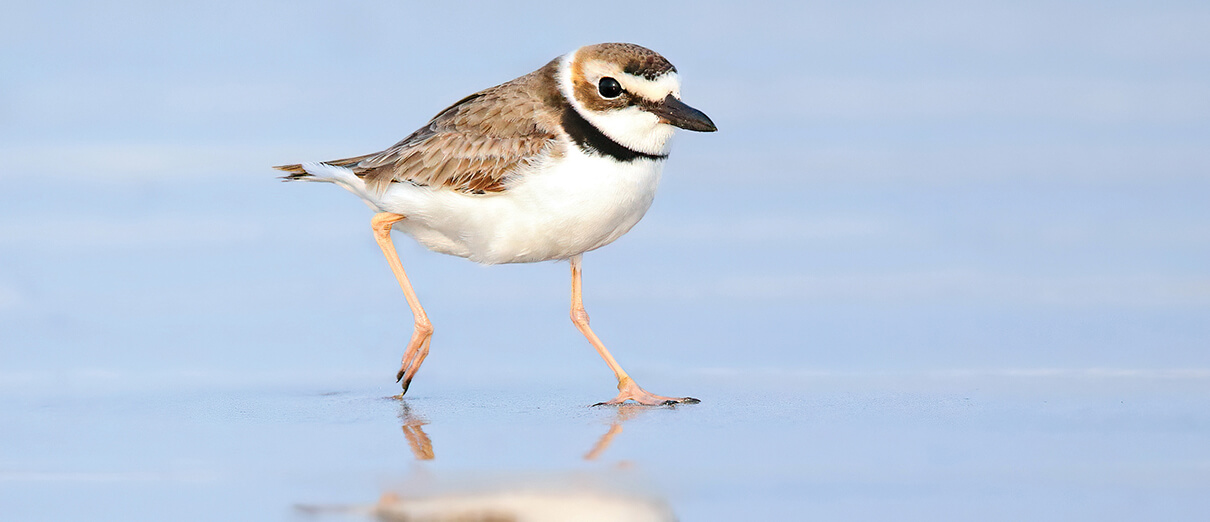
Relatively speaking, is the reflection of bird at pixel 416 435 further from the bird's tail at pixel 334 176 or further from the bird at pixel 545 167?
the bird's tail at pixel 334 176

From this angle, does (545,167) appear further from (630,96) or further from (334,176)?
(334,176)

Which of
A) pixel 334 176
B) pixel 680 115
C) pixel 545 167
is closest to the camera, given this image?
pixel 680 115

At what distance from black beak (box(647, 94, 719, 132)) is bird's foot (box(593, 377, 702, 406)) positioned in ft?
4.90

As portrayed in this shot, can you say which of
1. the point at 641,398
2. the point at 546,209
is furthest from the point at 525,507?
the point at 546,209

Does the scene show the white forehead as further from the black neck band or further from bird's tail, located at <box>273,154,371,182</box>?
bird's tail, located at <box>273,154,371,182</box>

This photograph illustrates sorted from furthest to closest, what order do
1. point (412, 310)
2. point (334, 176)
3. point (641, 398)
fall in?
point (334, 176) → point (412, 310) → point (641, 398)

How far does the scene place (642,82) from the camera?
830 cm

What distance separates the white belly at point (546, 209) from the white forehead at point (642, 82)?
0.40 meters

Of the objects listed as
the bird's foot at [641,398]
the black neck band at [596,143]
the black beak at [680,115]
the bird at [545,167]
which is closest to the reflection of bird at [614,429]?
the bird's foot at [641,398]

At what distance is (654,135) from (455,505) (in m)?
3.11

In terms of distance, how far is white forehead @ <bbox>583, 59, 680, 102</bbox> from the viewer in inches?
327

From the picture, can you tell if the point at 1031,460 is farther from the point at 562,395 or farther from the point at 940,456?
the point at 562,395

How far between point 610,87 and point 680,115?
416 mm

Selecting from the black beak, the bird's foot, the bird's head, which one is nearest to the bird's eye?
the bird's head
